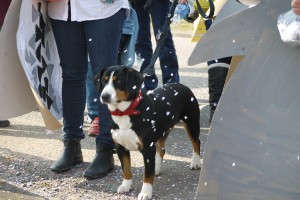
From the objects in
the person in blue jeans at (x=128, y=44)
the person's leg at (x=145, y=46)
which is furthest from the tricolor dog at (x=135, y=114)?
the person's leg at (x=145, y=46)

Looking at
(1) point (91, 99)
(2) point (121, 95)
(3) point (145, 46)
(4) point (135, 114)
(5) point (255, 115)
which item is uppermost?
(5) point (255, 115)

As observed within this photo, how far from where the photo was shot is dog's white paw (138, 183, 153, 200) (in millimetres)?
3918

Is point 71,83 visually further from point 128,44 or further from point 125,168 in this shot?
point 128,44

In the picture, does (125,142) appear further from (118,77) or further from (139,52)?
(139,52)

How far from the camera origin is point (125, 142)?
397cm

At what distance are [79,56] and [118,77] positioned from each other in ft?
2.06

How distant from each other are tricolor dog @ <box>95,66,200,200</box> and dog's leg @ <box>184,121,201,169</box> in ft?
0.79

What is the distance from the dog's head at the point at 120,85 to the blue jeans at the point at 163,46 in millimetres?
2172

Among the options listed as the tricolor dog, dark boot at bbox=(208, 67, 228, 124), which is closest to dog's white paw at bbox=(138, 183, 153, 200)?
the tricolor dog

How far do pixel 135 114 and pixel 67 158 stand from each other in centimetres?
94

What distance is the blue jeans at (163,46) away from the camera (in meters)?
5.96

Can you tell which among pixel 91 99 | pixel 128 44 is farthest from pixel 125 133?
pixel 91 99

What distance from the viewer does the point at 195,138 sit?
447 cm

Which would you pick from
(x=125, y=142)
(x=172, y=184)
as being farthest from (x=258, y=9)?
(x=172, y=184)
